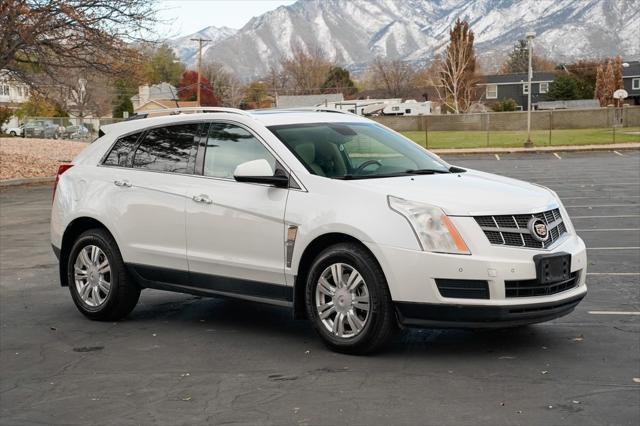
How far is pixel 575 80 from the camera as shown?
112125 mm

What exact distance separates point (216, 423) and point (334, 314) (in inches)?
67.3

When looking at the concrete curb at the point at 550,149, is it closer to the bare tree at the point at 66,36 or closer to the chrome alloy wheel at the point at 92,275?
the bare tree at the point at 66,36

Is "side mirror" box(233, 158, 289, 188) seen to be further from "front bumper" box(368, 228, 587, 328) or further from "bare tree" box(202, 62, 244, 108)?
"bare tree" box(202, 62, 244, 108)

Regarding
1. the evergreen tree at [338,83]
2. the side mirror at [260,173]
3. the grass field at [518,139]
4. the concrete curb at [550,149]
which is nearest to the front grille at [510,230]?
the side mirror at [260,173]

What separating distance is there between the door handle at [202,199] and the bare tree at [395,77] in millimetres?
136912

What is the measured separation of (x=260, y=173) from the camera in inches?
285

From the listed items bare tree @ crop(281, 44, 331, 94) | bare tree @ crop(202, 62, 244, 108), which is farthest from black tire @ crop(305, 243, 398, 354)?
bare tree @ crop(281, 44, 331, 94)

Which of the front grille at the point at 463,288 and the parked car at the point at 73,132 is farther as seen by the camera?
the parked car at the point at 73,132

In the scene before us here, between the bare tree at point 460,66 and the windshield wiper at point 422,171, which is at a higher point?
the bare tree at point 460,66

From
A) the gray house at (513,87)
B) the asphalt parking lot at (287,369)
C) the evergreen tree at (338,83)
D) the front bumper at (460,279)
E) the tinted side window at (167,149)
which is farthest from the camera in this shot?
the evergreen tree at (338,83)

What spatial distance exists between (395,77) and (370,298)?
140346mm

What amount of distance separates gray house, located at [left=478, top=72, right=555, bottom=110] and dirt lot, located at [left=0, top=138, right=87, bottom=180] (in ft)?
282

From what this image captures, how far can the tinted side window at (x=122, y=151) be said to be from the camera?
8.65 meters

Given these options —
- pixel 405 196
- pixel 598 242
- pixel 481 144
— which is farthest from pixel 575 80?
pixel 405 196
